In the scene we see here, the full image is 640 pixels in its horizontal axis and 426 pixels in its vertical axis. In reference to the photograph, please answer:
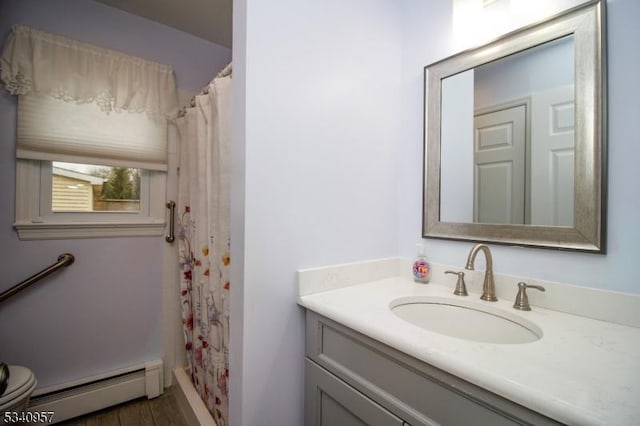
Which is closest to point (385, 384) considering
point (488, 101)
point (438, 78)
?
point (488, 101)

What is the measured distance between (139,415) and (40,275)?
3.12 ft

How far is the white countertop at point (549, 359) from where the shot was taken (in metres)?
0.41

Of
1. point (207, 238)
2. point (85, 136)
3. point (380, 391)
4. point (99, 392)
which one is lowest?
point (99, 392)

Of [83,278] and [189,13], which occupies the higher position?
[189,13]

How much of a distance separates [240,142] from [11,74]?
1427 millimetres

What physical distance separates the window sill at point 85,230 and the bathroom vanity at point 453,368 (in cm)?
132

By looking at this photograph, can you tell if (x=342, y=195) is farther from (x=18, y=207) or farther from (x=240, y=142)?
(x=18, y=207)

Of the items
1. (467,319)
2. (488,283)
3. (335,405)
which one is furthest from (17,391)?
(488,283)

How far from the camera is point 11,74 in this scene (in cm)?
131

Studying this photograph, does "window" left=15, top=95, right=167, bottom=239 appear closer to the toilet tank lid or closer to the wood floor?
the toilet tank lid

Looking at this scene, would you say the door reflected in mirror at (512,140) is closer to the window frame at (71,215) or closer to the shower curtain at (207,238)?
the shower curtain at (207,238)

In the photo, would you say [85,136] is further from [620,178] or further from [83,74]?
[620,178]

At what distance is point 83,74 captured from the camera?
1.48 metres

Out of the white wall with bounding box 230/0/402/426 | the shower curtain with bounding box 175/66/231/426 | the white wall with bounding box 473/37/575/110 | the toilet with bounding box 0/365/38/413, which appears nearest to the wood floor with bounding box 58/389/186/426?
the shower curtain with bounding box 175/66/231/426
